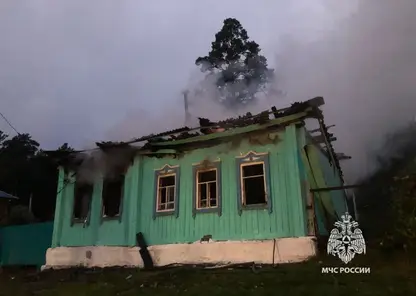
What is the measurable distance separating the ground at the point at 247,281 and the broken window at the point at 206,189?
2317mm

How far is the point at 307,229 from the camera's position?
37.1 ft

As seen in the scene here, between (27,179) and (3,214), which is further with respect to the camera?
(27,179)

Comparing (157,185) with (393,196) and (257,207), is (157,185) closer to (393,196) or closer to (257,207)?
(257,207)

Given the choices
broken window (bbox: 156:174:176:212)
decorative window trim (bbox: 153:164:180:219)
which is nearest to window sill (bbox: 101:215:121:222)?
decorative window trim (bbox: 153:164:180:219)

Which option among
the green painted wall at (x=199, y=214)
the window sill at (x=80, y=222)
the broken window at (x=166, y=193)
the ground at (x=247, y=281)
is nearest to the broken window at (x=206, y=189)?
the green painted wall at (x=199, y=214)

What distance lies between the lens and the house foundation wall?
11094 millimetres

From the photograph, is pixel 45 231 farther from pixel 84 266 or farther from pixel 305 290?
pixel 305 290

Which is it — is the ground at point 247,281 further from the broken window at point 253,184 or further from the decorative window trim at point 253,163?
the broken window at point 253,184

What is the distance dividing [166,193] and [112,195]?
2.61m

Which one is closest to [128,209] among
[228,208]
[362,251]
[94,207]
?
[94,207]

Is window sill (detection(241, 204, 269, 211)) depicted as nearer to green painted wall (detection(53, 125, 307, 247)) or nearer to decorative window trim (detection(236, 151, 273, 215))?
decorative window trim (detection(236, 151, 273, 215))

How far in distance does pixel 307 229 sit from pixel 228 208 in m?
2.64

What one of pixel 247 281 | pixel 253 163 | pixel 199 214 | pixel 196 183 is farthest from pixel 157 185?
pixel 247 281

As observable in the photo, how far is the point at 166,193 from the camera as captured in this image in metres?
14.1
